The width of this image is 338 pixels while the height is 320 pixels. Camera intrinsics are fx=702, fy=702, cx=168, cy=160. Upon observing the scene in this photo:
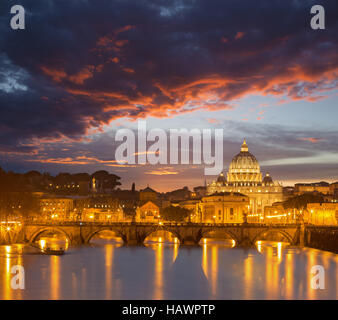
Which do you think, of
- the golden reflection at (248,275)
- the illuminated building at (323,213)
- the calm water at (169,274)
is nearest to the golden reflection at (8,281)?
the calm water at (169,274)

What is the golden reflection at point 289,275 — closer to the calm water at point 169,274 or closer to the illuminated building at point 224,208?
the calm water at point 169,274

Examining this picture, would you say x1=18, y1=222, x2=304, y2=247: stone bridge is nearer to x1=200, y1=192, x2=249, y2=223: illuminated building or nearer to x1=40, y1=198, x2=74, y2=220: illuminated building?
x1=200, y1=192, x2=249, y2=223: illuminated building

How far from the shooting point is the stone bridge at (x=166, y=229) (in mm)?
101150

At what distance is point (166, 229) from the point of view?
102562 millimetres

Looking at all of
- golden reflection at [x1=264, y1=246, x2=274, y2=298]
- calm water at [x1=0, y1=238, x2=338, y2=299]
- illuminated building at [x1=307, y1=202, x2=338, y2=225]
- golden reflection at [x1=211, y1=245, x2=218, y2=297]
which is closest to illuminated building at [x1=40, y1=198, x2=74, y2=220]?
illuminated building at [x1=307, y1=202, x2=338, y2=225]

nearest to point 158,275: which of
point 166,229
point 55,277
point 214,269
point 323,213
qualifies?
point 214,269

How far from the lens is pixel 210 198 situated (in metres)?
184

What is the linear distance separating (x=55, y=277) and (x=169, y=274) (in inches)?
443

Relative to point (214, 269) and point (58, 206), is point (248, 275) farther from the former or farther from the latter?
point (58, 206)

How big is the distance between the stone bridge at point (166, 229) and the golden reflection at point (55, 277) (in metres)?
20.7
